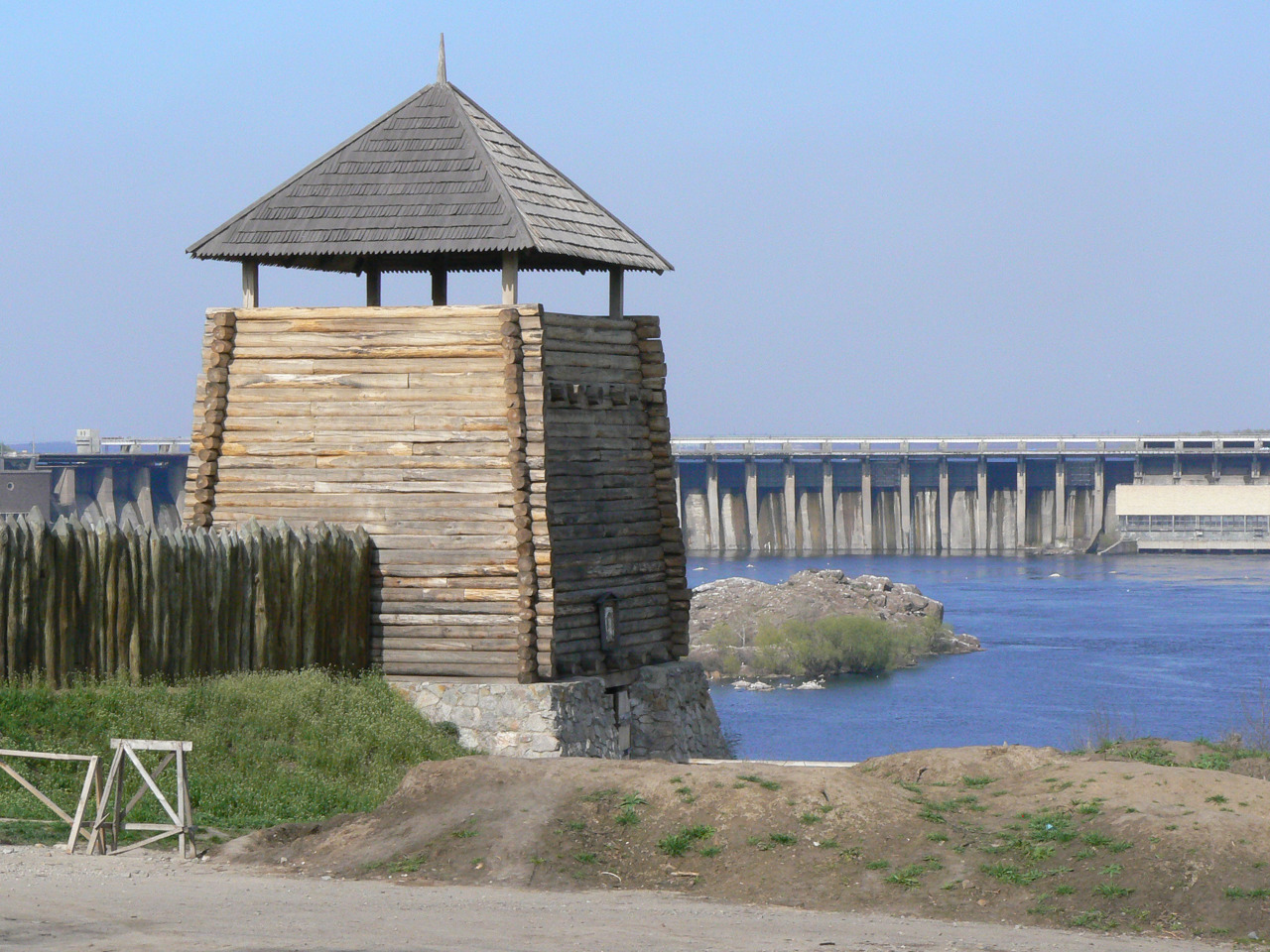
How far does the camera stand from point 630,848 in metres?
13.8

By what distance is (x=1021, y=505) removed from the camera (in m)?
103

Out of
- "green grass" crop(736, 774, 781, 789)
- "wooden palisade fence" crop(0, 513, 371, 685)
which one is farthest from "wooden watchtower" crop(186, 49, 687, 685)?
"green grass" crop(736, 774, 781, 789)

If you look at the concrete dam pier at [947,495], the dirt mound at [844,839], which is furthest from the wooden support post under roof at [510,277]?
the concrete dam pier at [947,495]

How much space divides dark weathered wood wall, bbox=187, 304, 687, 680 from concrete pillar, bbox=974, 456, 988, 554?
275ft

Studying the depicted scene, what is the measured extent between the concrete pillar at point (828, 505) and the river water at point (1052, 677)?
44.1 feet

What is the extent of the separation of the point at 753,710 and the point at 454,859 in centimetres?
3571

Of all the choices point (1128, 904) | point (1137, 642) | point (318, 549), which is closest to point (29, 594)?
point (318, 549)

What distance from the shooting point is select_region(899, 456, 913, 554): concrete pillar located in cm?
10444

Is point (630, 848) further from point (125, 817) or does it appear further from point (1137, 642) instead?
point (1137, 642)

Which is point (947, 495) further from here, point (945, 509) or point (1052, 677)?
point (1052, 677)

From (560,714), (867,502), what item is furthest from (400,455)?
(867,502)

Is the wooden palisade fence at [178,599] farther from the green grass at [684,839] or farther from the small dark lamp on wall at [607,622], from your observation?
the green grass at [684,839]

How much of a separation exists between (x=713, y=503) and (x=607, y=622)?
3366 inches

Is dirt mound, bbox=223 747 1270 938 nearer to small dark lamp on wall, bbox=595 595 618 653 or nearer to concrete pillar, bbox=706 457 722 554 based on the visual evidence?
small dark lamp on wall, bbox=595 595 618 653
